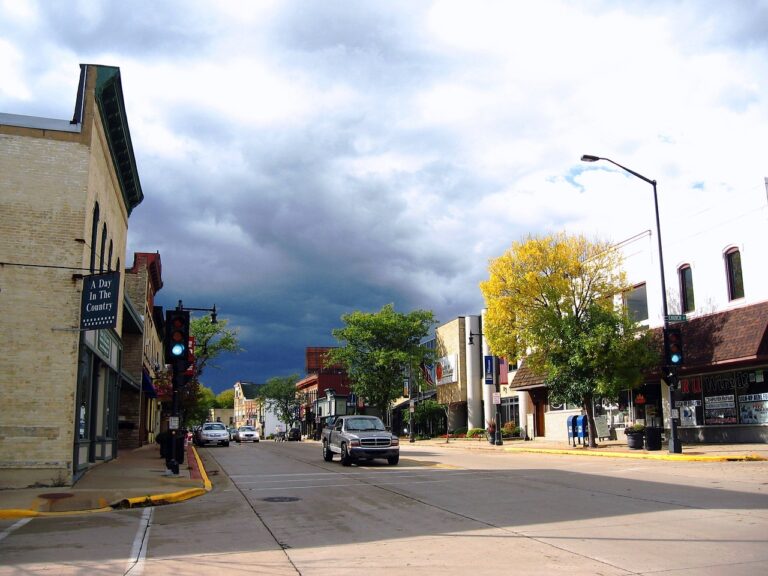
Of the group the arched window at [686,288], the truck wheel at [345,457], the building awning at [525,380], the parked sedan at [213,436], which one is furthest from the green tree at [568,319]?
the parked sedan at [213,436]

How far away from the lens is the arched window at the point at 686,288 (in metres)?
30.1

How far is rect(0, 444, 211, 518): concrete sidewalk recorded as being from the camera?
1328 cm

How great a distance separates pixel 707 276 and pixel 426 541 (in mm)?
23573

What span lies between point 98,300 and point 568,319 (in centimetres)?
1964

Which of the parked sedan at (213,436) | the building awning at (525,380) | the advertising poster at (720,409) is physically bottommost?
the parked sedan at (213,436)

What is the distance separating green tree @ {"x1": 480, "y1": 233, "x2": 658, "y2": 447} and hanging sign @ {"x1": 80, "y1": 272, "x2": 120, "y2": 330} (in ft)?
60.5

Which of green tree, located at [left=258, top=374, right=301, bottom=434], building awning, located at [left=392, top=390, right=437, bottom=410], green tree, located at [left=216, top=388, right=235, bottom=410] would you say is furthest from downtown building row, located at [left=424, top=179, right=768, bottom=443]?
green tree, located at [left=216, top=388, right=235, bottom=410]

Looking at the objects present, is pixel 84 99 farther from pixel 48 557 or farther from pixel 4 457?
pixel 48 557

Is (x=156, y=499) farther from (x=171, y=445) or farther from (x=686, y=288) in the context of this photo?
(x=686, y=288)

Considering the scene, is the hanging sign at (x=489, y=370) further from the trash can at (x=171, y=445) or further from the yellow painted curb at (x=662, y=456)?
the trash can at (x=171, y=445)

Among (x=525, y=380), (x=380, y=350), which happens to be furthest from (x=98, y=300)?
(x=380, y=350)

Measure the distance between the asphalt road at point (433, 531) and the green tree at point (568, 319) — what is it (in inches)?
434

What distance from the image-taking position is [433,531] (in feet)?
33.1

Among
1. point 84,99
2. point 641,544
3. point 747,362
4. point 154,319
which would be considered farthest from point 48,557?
point 154,319
